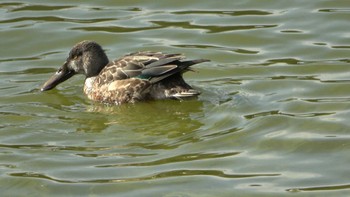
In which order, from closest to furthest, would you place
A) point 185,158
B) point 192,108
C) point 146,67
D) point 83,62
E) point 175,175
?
point 175,175 → point 185,158 → point 192,108 → point 146,67 → point 83,62

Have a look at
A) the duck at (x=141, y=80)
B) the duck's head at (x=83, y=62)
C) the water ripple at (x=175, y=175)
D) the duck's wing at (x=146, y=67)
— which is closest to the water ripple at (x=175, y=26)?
the duck's head at (x=83, y=62)

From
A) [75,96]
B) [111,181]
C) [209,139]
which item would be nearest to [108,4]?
[75,96]

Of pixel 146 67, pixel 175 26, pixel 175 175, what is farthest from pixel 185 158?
pixel 175 26

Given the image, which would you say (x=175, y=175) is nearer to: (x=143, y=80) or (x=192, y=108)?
(x=192, y=108)

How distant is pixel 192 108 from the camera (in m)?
11.0

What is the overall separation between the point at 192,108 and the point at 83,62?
1.79m

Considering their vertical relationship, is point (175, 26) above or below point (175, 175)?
above

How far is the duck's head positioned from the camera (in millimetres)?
12078

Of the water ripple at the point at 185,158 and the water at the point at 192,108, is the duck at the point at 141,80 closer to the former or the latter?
the water at the point at 192,108

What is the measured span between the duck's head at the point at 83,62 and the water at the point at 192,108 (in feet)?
0.70

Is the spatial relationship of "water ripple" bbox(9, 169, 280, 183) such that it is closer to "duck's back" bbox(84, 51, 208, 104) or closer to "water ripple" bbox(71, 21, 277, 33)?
"duck's back" bbox(84, 51, 208, 104)

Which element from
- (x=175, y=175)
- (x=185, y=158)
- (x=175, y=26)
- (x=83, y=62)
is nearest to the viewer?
(x=175, y=175)

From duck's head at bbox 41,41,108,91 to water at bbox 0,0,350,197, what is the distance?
0.21m

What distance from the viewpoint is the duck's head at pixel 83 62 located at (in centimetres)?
1208
